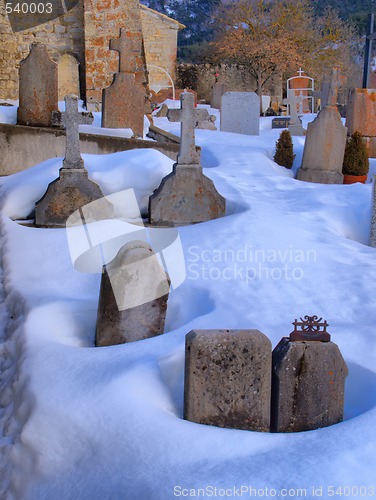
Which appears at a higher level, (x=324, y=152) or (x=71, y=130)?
(x=71, y=130)

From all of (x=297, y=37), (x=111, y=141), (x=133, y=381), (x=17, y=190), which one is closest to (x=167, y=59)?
(x=297, y=37)

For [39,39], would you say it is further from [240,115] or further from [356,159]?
[356,159]

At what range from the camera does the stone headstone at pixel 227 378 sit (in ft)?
9.43

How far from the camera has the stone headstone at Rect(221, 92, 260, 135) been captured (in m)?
14.1

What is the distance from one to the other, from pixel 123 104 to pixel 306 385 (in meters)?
7.83

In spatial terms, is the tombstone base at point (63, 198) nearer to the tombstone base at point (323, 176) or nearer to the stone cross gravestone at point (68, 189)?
the stone cross gravestone at point (68, 189)

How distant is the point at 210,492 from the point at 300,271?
2.80 metres

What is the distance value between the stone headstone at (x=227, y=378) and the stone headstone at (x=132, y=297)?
92 centimetres

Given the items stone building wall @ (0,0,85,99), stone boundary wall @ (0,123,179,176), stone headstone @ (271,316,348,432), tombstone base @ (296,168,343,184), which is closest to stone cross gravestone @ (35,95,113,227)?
stone boundary wall @ (0,123,179,176)

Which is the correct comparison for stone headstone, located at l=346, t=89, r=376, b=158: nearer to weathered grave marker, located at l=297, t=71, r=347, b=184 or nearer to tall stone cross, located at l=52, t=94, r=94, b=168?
weathered grave marker, located at l=297, t=71, r=347, b=184

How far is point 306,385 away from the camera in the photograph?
298 centimetres

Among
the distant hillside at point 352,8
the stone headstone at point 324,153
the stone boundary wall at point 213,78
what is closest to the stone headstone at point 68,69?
the stone headstone at point 324,153

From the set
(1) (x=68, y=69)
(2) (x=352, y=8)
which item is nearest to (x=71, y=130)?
(1) (x=68, y=69)

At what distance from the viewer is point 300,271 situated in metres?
5.00
